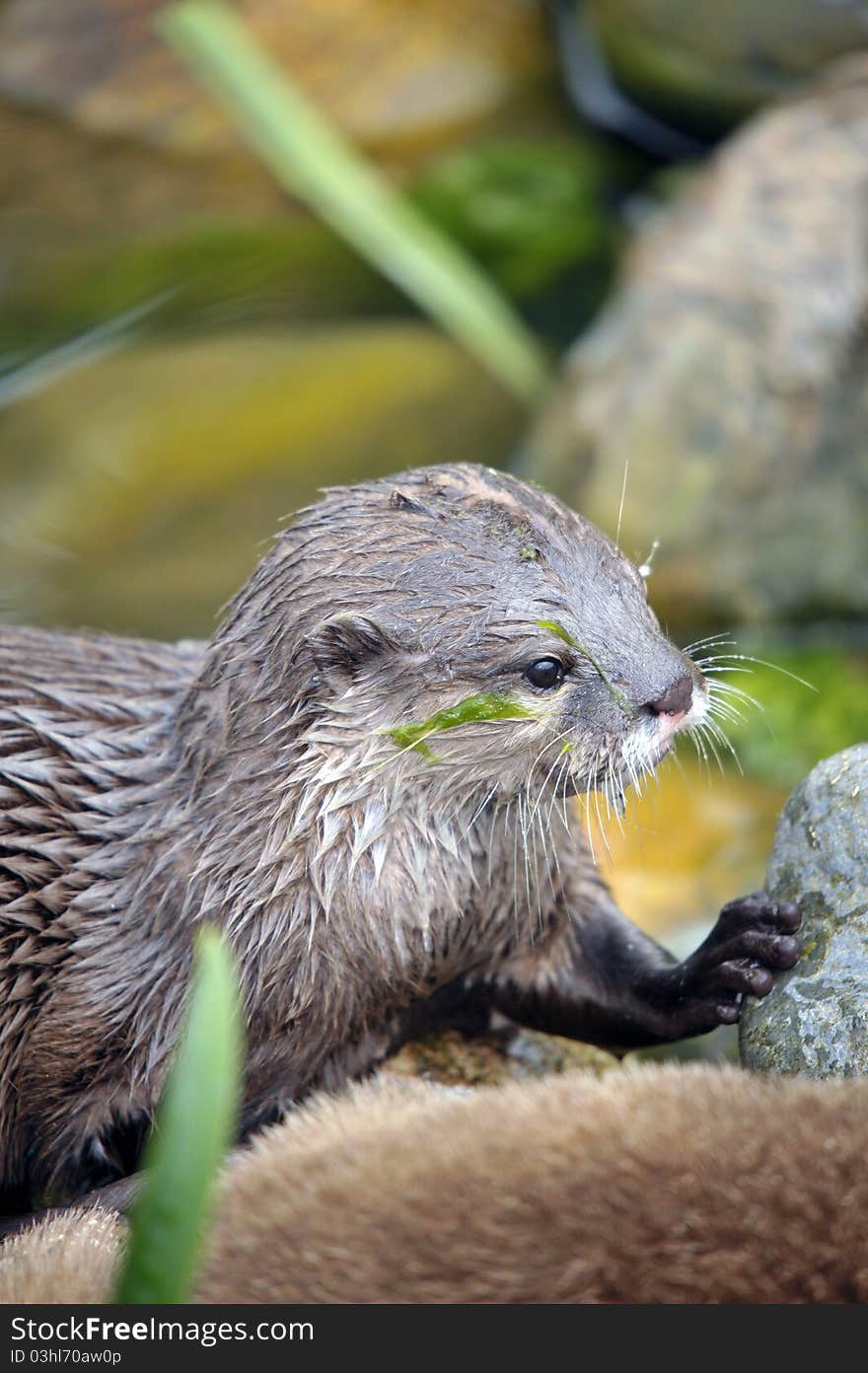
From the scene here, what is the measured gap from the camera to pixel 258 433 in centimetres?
549

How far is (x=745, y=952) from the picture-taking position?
2.45 meters

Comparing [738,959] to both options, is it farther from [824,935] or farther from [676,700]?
[676,700]

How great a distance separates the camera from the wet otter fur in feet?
5.64

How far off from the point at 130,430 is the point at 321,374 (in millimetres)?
669

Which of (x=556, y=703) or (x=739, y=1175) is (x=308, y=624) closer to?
(x=556, y=703)

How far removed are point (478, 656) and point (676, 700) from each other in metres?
0.28

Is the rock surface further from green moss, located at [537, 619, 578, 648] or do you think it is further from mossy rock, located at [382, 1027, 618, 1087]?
green moss, located at [537, 619, 578, 648]

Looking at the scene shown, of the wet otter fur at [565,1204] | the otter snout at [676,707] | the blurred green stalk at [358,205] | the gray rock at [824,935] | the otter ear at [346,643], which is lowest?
the wet otter fur at [565,1204]

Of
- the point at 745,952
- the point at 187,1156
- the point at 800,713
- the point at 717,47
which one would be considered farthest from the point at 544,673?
the point at 717,47

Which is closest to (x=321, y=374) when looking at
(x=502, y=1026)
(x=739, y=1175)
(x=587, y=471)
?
(x=587, y=471)

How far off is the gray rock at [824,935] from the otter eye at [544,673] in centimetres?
41

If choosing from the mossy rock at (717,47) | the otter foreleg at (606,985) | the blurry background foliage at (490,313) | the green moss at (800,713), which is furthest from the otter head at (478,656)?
the mossy rock at (717,47)

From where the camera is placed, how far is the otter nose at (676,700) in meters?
2.37

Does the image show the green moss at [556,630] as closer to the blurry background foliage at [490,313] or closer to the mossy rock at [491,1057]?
the mossy rock at [491,1057]
